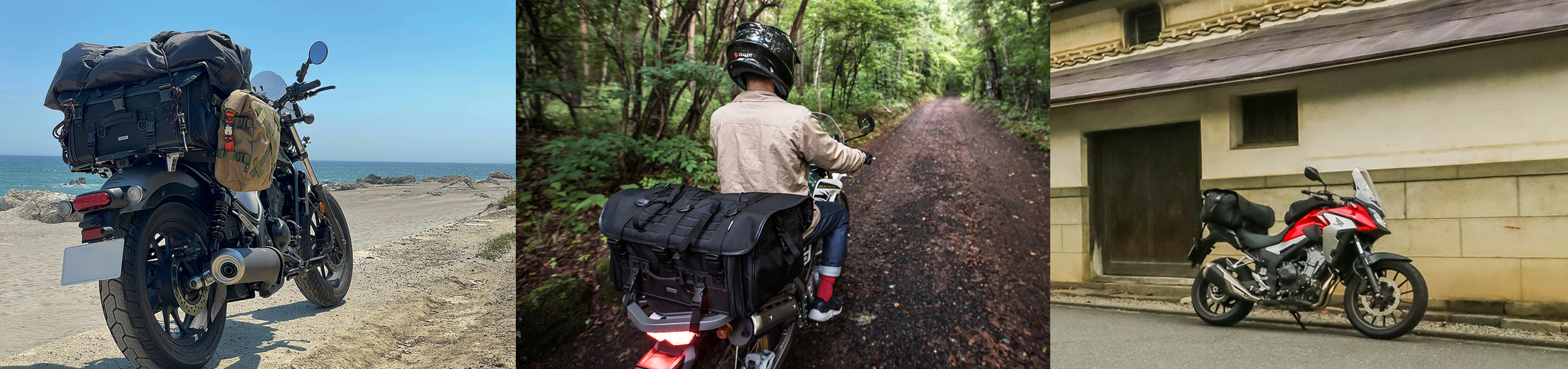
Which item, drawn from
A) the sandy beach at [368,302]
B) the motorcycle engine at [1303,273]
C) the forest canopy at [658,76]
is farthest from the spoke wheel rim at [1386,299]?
the sandy beach at [368,302]

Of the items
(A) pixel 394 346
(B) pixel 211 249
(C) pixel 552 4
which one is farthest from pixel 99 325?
(C) pixel 552 4

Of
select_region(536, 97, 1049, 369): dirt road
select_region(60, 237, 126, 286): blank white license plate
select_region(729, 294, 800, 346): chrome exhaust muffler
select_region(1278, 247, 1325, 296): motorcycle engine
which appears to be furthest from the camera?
select_region(536, 97, 1049, 369): dirt road

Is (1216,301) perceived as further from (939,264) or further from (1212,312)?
(939,264)

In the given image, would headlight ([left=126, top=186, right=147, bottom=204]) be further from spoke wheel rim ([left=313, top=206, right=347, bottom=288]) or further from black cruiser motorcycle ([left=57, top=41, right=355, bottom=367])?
spoke wheel rim ([left=313, top=206, right=347, bottom=288])

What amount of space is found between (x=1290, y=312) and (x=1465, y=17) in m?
0.94

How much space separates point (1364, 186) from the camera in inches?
68.2

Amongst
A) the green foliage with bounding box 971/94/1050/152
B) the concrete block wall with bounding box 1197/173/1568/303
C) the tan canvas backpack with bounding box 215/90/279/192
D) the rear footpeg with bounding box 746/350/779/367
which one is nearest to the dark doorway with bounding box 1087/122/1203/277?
the green foliage with bounding box 971/94/1050/152

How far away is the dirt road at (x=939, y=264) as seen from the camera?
2262 mm

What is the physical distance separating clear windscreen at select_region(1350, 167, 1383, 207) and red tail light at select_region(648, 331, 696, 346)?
6.52ft

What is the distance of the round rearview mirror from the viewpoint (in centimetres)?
239

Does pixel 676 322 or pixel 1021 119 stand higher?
pixel 1021 119

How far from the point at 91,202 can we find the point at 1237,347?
3523 millimetres

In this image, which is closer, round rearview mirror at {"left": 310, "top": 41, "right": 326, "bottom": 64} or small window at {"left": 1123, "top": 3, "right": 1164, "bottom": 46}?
small window at {"left": 1123, "top": 3, "right": 1164, "bottom": 46}

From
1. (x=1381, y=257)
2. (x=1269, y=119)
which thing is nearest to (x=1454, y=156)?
(x=1381, y=257)
